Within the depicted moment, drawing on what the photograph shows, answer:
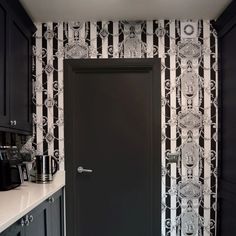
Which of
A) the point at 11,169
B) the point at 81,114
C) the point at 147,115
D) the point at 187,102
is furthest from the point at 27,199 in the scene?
the point at 187,102

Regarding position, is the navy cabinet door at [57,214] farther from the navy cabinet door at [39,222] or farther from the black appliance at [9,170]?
the black appliance at [9,170]

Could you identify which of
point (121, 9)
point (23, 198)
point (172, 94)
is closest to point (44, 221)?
point (23, 198)

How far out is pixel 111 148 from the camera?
3.65m

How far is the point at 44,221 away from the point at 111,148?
113 cm

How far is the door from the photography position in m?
3.63

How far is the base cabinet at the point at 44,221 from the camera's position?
6.78 feet

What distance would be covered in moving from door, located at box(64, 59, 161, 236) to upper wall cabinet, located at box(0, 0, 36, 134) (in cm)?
39

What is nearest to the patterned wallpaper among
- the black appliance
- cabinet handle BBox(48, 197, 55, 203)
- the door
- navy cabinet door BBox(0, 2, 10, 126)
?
the door

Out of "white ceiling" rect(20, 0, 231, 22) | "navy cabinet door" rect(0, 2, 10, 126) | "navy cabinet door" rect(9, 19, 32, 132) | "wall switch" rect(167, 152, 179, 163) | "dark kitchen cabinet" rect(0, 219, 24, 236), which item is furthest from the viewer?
"wall switch" rect(167, 152, 179, 163)

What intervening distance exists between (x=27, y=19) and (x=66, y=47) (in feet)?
1.52

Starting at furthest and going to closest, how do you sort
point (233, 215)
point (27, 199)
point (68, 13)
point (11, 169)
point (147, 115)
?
point (147, 115)
point (68, 13)
point (233, 215)
point (11, 169)
point (27, 199)

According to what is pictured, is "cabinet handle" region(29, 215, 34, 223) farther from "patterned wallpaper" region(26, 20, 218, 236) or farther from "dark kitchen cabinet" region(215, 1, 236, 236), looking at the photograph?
"dark kitchen cabinet" region(215, 1, 236, 236)

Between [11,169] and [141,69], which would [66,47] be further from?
[11,169]

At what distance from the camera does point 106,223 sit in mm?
3646
